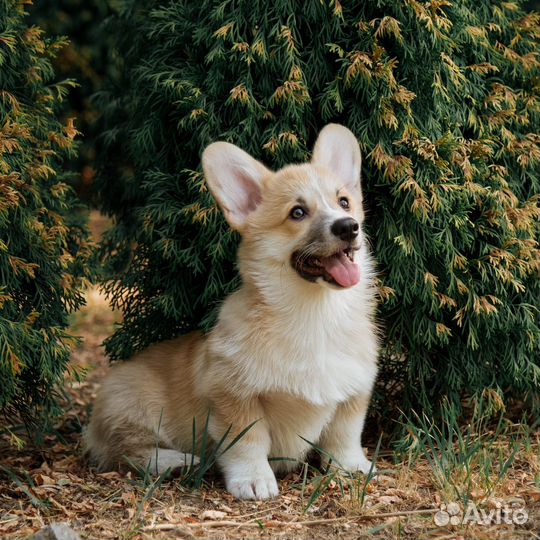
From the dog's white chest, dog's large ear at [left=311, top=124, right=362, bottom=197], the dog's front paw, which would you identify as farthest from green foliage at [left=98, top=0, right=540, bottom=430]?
the dog's front paw

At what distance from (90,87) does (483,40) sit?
6.98 metres

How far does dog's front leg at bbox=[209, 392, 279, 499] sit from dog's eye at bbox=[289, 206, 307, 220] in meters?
0.96

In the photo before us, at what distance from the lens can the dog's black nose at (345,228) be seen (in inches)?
148

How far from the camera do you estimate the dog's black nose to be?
12.3ft

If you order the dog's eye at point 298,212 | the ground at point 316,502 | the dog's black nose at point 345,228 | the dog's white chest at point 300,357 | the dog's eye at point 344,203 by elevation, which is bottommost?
the ground at point 316,502

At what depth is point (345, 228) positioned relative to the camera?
3.75 m

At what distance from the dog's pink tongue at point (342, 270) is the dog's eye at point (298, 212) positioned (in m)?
0.29

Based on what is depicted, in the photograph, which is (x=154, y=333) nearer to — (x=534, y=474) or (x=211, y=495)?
(x=211, y=495)

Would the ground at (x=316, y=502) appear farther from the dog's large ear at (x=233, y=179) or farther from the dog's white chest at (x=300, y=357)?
the dog's large ear at (x=233, y=179)

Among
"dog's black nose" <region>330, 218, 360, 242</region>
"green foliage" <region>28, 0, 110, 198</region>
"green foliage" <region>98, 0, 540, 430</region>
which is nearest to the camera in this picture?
"dog's black nose" <region>330, 218, 360, 242</region>

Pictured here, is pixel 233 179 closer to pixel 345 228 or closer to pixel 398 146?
pixel 345 228

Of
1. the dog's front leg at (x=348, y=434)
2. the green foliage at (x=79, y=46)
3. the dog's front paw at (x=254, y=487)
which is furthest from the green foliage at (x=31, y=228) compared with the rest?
the green foliage at (x=79, y=46)

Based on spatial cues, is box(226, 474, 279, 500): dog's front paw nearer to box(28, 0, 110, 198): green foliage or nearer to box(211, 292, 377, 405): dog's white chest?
box(211, 292, 377, 405): dog's white chest

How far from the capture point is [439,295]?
4461 millimetres
